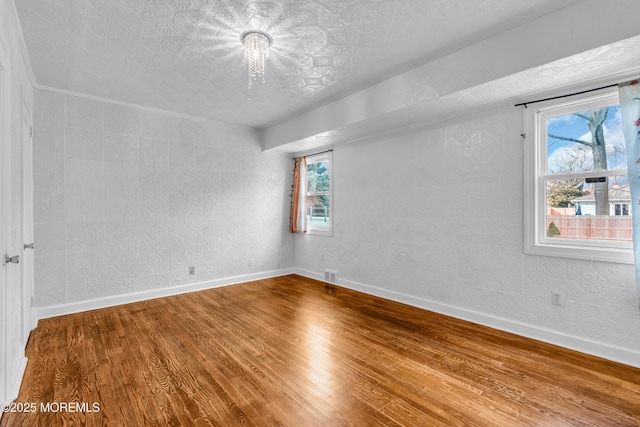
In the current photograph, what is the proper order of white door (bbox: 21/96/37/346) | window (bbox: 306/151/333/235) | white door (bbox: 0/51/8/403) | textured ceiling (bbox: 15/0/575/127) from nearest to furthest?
1. white door (bbox: 0/51/8/403)
2. textured ceiling (bbox: 15/0/575/127)
3. white door (bbox: 21/96/37/346)
4. window (bbox: 306/151/333/235)

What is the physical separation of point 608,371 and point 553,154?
1.84 meters

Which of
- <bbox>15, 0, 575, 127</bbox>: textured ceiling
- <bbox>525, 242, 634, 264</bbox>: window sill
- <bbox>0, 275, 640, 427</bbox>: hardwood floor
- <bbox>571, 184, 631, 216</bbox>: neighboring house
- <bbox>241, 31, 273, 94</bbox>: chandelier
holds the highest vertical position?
<bbox>15, 0, 575, 127</bbox>: textured ceiling

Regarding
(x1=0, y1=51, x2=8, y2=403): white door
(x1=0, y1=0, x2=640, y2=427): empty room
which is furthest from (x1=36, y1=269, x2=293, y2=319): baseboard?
(x1=0, y1=51, x2=8, y2=403): white door

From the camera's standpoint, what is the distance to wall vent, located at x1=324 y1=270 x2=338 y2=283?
490cm

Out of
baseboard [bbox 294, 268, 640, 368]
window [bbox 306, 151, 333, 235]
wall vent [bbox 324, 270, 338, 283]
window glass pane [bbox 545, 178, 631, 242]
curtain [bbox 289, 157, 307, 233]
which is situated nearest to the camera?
baseboard [bbox 294, 268, 640, 368]

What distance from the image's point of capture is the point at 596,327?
251 centimetres

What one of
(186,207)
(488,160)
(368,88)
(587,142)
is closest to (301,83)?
(368,88)

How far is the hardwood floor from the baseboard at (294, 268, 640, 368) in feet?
0.31

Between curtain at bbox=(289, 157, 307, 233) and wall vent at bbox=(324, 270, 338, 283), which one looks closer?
wall vent at bbox=(324, 270, 338, 283)

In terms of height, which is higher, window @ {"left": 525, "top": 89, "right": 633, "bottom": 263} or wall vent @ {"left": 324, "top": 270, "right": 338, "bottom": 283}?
window @ {"left": 525, "top": 89, "right": 633, "bottom": 263}

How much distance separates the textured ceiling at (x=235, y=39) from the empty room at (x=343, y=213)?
0.02 meters

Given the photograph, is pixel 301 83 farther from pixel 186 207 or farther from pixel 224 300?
pixel 224 300

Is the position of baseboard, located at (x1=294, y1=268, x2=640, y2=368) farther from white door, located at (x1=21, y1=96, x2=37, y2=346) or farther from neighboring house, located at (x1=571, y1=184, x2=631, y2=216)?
white door, located at (x1=21, y1=96, x2=37, y2=346)

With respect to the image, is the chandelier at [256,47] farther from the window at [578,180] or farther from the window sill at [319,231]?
the window sill at [319,231]
